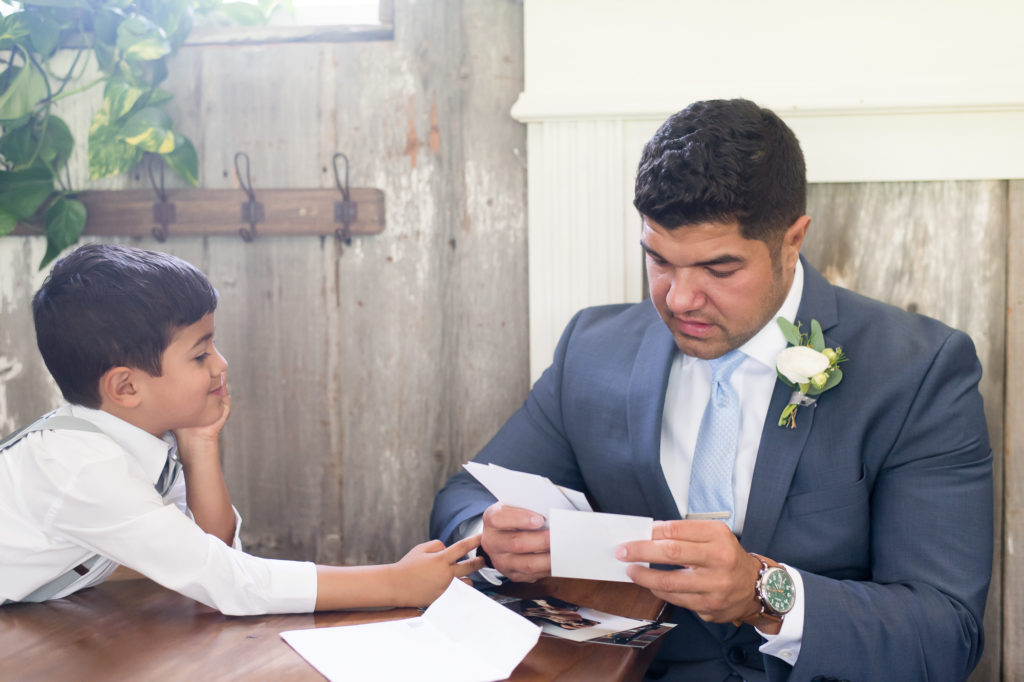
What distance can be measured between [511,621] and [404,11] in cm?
145

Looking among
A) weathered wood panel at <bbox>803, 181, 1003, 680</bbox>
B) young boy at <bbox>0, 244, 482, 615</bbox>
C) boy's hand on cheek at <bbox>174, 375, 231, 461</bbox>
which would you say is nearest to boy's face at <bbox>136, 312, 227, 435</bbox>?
young boy at <bbox>0, 244, 482, 615</bbox>

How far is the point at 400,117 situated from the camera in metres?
2.02

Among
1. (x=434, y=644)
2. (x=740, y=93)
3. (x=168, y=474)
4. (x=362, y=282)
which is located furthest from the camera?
(x=362, y=282)

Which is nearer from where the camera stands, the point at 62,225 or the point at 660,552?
the point at 660,552

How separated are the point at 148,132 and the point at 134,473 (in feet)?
3.00

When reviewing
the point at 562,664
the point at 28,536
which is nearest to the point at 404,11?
the point at 28,536

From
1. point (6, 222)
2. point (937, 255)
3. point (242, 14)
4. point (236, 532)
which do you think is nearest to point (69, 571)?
point (236, 532)

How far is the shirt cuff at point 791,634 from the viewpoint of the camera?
4.19 ft

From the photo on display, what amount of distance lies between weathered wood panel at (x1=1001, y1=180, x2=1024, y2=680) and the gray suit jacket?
17.6 inches

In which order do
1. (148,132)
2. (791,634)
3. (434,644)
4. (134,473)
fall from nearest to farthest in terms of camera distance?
(434,644), (791,634), (134,473), (148,132)

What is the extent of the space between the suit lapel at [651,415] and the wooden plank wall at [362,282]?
0.46m

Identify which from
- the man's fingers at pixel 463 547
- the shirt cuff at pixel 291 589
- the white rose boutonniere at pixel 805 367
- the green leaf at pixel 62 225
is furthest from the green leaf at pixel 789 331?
the green leaf at pixel 62 225

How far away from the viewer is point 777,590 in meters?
1.28

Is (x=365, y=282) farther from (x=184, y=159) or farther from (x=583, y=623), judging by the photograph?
(x=583, y=623)
